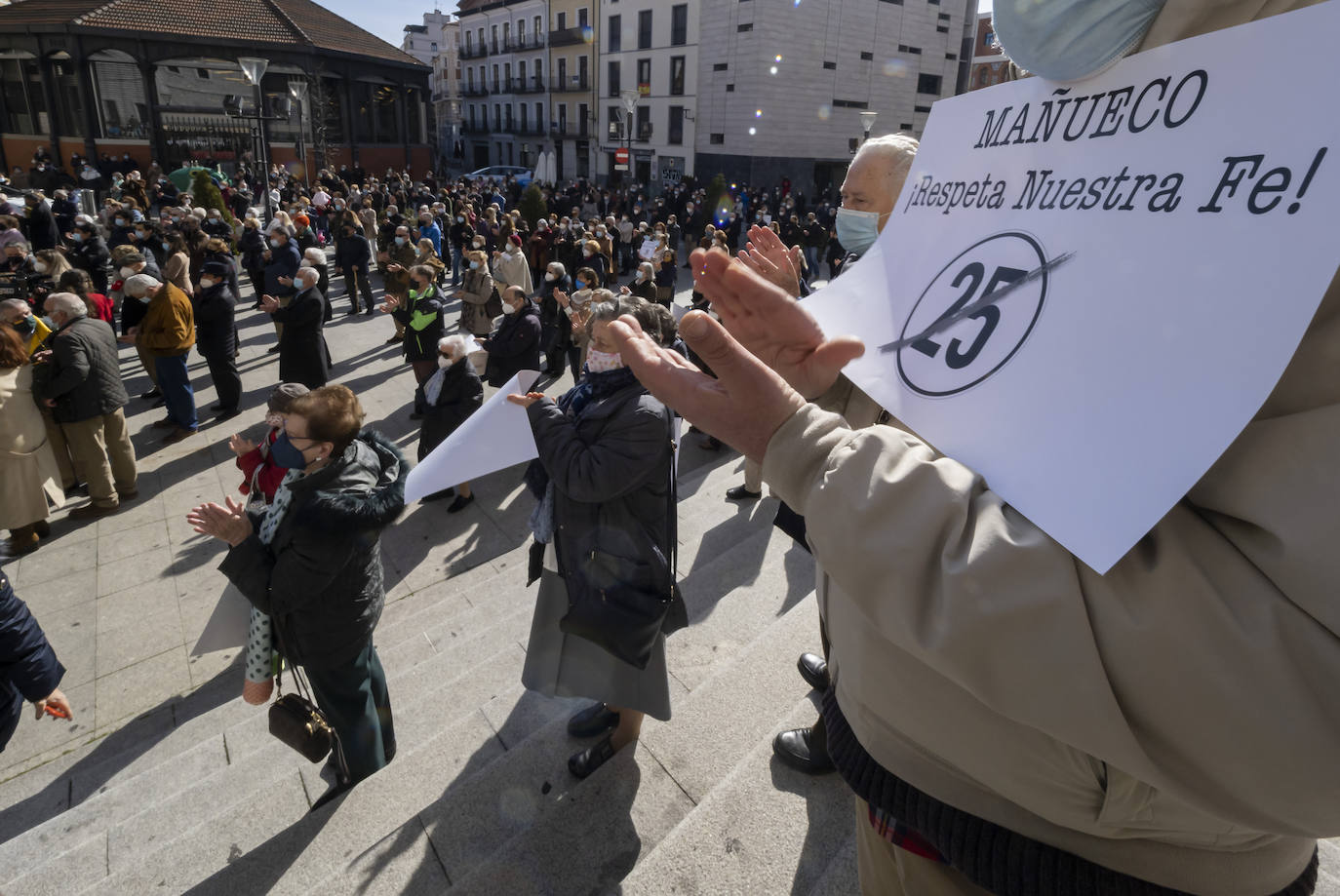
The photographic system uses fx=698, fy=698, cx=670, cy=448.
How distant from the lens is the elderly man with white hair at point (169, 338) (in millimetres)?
6781

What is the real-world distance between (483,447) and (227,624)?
54.4 inches

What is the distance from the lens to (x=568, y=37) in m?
39.4

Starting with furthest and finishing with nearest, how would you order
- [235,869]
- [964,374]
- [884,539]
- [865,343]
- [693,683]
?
[693,683] < [235,869] < [865,343] < [964,374] < [884,539]

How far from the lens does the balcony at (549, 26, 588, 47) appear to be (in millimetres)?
38500

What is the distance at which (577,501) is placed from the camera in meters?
2.64

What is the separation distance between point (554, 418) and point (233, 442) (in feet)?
6.31

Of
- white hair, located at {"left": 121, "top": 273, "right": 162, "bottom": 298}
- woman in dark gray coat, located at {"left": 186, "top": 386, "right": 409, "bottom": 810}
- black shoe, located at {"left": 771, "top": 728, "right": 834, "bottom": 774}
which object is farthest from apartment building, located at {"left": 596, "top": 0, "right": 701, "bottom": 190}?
black shoe, located at {"left": 771, "top": 728, "right": 834, "bottom": 774}

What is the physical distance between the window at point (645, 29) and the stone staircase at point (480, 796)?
123 feet

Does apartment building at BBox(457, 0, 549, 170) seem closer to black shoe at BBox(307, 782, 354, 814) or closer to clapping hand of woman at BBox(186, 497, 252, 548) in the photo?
clapping hand of woman at BBox(186, 497, 252, 548)

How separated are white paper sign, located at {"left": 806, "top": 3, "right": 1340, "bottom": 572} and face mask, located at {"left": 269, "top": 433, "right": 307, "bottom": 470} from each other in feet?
10.4

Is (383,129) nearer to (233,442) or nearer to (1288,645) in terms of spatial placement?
(233,442)

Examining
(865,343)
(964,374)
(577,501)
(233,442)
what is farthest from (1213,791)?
(233,442)

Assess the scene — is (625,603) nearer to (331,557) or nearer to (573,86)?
(331,557)

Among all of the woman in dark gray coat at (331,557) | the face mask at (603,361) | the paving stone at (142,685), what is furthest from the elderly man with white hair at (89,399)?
the face mask at (603,361)
